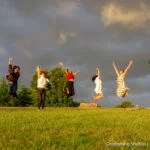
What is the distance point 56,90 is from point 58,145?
192 feet

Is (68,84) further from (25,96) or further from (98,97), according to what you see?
(25,96)

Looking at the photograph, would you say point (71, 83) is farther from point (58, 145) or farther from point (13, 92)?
point (58, 145)

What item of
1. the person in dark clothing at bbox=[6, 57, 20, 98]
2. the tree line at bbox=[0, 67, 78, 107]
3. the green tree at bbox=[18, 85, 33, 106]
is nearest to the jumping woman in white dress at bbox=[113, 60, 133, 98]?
the person in dark clothing at bbox=[6, 57, 20, 98]

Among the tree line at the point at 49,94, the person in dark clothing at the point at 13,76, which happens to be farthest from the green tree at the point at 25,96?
the person in dark clothing at the point at 13,76

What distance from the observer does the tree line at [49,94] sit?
205ft

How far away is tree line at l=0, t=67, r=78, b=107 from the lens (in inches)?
2466

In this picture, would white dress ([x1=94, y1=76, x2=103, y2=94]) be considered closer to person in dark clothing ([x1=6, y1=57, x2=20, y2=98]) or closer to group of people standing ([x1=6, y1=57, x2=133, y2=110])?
group of people standing ([x1=6, y1=57, x2=133, y2=110])

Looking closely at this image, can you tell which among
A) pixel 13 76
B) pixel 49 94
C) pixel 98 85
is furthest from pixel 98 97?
pixel 49 94

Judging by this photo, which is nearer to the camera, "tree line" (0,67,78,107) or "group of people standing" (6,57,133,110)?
"group of people standing" (6,57,133,110)

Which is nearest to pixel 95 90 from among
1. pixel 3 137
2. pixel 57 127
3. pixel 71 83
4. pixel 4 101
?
pixel 71 83

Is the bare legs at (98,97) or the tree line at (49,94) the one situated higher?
the tree line at (49,94)

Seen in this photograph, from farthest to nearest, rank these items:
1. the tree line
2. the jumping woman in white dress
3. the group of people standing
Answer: the tree line < the jumping woman in white dress < the group of people standing

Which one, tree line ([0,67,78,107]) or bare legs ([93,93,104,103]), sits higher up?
tree line ([0,67,78,107])

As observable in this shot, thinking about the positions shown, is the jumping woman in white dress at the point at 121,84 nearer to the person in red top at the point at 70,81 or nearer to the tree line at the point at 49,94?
the person in red top at the point at 70,81
